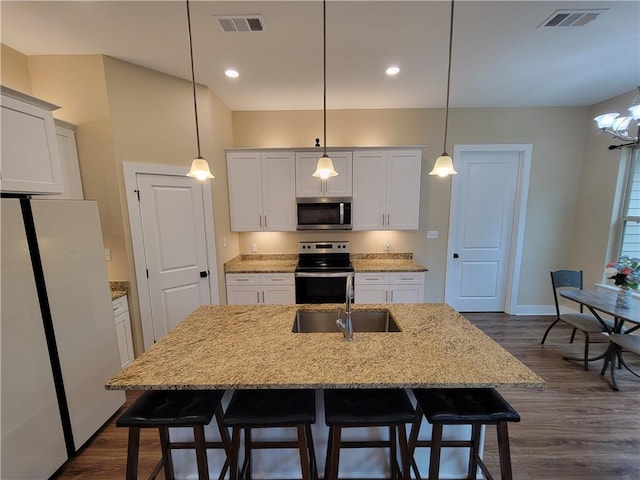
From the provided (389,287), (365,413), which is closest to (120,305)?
(365,413)

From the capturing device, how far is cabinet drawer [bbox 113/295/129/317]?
2.24m

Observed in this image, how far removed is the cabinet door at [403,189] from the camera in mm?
3262

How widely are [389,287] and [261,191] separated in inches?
83.5

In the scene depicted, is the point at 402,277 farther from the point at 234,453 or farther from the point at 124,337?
the point at 124,337

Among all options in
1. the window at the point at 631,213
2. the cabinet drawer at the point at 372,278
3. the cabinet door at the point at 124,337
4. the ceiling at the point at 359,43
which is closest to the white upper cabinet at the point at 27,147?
the ceiling at the point at 359,43

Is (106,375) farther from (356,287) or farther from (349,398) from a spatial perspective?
(356,287)

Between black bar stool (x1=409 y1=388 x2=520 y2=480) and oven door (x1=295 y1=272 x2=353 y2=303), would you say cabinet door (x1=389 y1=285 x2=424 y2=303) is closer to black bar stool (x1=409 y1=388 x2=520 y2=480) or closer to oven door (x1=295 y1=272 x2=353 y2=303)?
oven door (x1=295 y1=272 x2=353 y2=303)

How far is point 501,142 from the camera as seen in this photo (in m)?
3.52

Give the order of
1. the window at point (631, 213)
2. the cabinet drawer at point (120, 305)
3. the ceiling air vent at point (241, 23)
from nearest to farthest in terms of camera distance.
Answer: the ceiling air vent at point (241, 23) < the cabinet drawer at point (120, 305) < the window at point (631, 213)

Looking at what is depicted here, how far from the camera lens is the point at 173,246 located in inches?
107

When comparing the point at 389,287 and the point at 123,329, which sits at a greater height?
the point at 389,287

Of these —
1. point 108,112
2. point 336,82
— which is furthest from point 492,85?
point 108,112

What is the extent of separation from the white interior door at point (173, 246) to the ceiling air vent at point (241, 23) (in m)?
1.51

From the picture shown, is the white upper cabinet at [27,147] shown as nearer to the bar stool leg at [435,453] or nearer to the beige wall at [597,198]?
the bar stool leg at [435,453]
